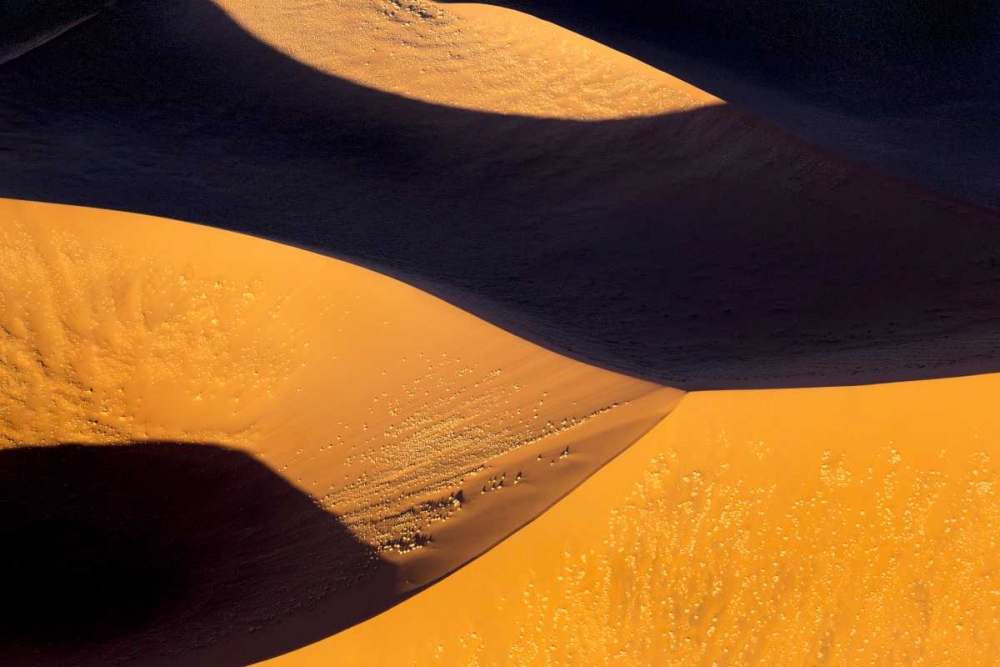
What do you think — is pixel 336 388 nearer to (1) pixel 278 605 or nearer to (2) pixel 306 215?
(1) pixel 278 605

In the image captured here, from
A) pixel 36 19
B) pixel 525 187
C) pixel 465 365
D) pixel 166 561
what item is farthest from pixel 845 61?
pixel 36 19

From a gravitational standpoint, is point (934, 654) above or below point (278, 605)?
above

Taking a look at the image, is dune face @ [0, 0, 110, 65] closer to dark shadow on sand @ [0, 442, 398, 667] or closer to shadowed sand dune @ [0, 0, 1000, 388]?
shadowed sand dune @ [0, 0, 1000, 388]

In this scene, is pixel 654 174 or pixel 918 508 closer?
pixel 918 508

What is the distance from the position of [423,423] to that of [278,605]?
1424mm

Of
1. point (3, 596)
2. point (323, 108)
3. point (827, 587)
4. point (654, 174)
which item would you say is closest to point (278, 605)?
point (3, 596)

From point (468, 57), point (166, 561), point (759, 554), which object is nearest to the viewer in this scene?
point (759, 554)

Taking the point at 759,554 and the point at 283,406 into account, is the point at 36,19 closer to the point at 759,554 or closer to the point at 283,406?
the point at 283,406

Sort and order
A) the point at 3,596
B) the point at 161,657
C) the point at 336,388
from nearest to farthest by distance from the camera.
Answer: the point at 161,657
the point at 3,596
the point at 336,388

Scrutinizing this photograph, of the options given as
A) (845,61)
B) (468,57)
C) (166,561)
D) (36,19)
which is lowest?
(166,561)

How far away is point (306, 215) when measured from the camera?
964 centimetres

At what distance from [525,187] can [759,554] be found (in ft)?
21.1

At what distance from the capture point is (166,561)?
245 inches

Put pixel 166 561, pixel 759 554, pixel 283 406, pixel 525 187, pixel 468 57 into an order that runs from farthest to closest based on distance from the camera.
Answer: pixel 468 57
pixel 525 187
pixel 283 406
pixel 166 561
pixel 759 554
